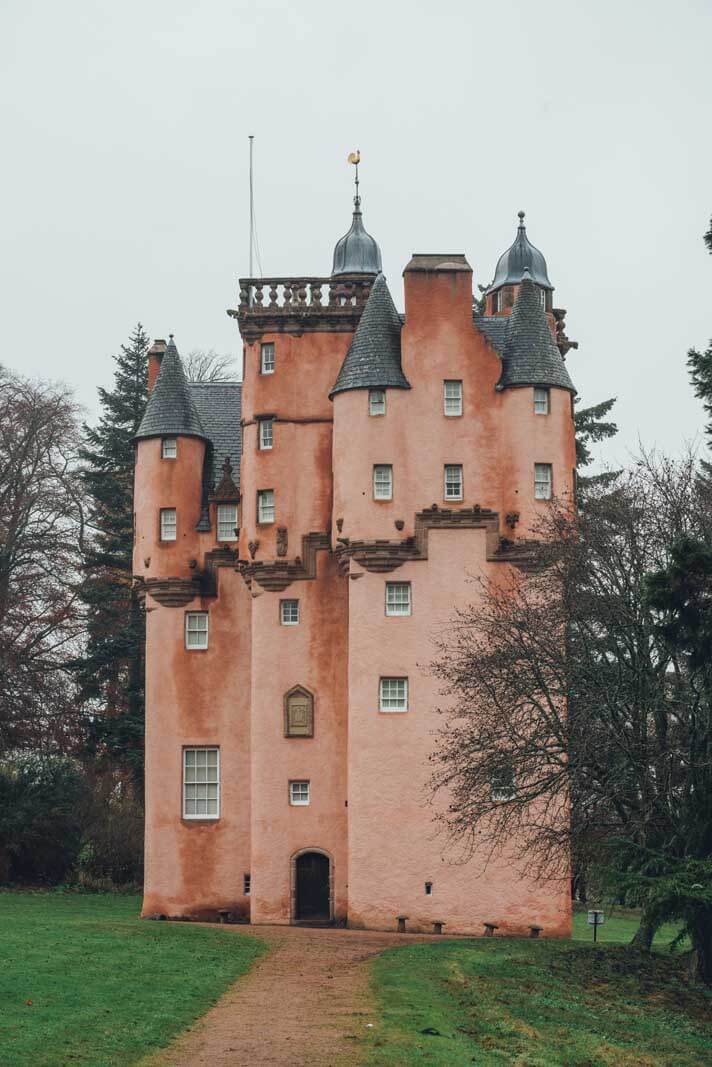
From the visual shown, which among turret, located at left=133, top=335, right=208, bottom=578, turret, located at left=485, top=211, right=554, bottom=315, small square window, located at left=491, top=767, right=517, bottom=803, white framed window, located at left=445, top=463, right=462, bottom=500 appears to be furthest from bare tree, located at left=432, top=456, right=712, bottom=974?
turret, located at left=485, top=211, right=554, bottom=315

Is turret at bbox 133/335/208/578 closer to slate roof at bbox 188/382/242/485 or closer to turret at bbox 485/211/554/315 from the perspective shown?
slate roof at bbox 188/382/242/485

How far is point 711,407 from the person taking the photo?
2588 cm

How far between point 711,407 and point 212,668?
2536cm

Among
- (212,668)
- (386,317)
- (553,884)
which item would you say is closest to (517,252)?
(386,317)

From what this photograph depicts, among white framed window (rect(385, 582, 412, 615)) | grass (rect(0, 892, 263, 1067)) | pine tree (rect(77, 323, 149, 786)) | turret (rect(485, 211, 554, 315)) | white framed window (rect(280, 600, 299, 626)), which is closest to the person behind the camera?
grass (rect(0, 892, 263, 1067))

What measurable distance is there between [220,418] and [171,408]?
2516 mm

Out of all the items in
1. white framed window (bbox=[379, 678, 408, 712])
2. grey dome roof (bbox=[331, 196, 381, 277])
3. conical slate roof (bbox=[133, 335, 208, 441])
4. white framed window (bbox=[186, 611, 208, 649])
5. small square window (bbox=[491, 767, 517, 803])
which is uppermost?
grey dome roof (bbox=[331, 196, 381, 277])

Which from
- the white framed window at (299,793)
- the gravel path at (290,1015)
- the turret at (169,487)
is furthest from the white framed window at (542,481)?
the gravel path at (290,1015)

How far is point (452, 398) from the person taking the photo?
45281 millimetres

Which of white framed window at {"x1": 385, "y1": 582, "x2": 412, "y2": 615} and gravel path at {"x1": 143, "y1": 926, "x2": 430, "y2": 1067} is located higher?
white framed window at {"x1": 385, "y1": 582, "x2": 412, "y2": 615}

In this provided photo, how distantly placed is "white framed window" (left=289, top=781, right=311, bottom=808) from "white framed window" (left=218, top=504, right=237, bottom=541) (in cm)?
808

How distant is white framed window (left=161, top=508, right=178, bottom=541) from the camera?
160 ft

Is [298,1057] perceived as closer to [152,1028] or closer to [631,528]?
[152,1028]

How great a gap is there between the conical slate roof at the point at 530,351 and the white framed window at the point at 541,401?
0.95 ft
